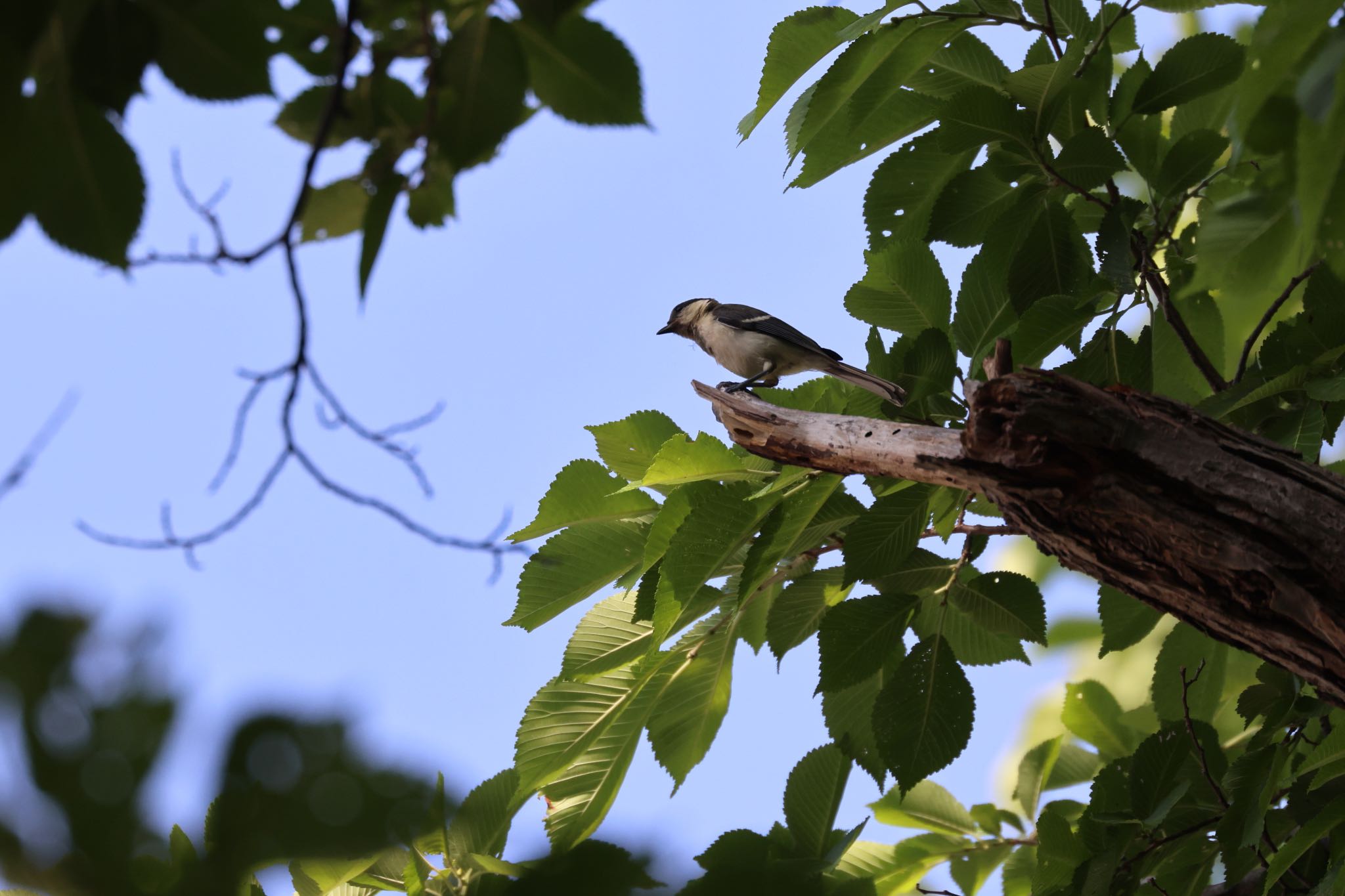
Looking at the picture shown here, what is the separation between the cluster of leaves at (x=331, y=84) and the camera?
1.23m

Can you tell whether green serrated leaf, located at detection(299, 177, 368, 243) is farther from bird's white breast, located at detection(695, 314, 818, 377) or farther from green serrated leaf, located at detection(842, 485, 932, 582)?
bird's white breast, located at detection(695, 314, 818, 377)

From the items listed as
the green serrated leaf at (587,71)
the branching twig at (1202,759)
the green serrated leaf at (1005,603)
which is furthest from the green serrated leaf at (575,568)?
the green serrated leaf at (587,71)

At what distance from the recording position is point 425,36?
1274mm

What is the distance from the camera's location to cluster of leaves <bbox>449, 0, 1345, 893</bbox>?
9.51ft

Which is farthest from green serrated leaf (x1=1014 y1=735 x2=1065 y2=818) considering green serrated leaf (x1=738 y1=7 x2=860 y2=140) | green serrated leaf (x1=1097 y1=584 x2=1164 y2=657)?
green serrated leaf (x1=738 y1=7 x2=860 y2=140)

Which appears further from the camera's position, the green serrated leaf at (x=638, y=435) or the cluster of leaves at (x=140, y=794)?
the green serrated leaf at (x=638, y=435)

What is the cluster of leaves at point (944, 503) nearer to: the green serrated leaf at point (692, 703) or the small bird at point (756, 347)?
the green serrated leaf at point (692, 703)

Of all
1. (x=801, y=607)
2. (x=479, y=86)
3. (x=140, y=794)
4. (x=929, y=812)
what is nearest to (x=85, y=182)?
(x=479, y=86)

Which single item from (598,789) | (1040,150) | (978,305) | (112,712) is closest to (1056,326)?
(978,305)

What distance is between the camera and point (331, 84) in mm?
1409

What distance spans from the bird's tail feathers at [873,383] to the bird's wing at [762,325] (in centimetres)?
45

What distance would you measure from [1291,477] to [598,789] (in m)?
A: 2.10

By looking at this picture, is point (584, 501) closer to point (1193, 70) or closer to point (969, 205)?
point (969, 205)

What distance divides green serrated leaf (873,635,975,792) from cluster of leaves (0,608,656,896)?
248 cm
